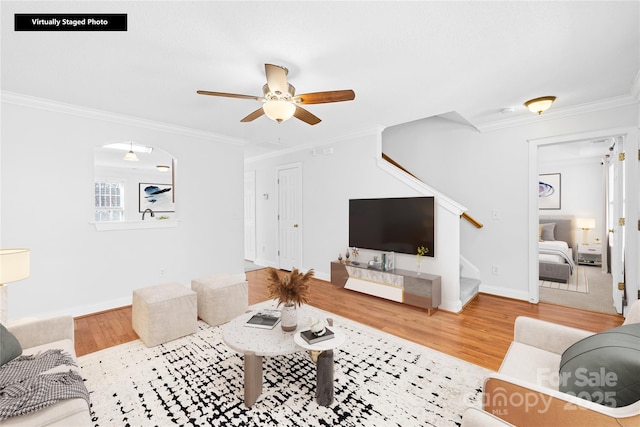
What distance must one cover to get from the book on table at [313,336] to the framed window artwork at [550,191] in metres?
7.12

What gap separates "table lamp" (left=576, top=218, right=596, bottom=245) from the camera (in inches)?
243

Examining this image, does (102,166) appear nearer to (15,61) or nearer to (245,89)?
(15,61)

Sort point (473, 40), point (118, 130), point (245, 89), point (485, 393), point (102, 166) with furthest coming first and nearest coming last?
point (102, 166) < point (118, 130) < point (245, 89) < point (473, 40) < point (485, 393)

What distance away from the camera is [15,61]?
Answer: 7.48ft

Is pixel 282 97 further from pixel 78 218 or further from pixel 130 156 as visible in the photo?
pixel 130 156

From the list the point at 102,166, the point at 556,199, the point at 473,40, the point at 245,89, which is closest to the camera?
the point at 473,40

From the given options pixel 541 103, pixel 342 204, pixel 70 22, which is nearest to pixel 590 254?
pixel 541 103

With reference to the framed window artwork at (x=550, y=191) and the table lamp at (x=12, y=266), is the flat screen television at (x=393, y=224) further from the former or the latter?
the framed window artwork at (x=550, y=191)

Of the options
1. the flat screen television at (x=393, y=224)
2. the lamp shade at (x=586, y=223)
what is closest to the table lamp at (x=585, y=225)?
the lamp shade at (x=586, y=223)

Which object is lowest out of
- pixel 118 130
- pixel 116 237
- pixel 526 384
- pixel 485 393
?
pixel 485 393

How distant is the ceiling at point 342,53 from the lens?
1.74 metres

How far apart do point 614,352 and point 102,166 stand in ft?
18.8

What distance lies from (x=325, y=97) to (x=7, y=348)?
2.56 m

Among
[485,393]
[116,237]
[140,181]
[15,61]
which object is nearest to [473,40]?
[485,393]
